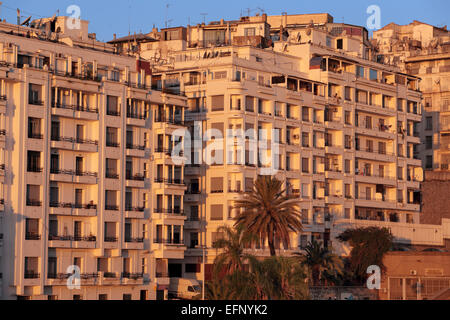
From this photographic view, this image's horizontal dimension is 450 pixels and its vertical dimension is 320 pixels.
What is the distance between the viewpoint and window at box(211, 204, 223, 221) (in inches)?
4624

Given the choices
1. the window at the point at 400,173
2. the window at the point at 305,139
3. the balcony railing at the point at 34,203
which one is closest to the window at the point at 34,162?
the balcony railing at the point at 34,203

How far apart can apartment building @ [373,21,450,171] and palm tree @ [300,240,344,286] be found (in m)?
45.8

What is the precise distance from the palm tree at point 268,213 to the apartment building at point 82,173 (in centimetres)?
667

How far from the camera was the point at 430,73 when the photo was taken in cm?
16588

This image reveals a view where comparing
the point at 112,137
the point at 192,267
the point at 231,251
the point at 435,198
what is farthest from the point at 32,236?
the point at 435,198

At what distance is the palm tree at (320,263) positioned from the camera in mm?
117438

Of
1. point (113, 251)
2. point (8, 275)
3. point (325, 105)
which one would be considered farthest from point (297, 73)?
point (8, 275)

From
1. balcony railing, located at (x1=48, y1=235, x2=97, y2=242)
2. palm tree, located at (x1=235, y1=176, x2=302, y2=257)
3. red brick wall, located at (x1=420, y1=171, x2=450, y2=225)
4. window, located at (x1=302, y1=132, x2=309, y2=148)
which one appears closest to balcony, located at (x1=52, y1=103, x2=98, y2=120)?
balcony railing, located at (x1=48, y1=235, x2=97, y2=242)

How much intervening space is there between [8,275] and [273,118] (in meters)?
37.1

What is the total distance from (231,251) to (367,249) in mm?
23175

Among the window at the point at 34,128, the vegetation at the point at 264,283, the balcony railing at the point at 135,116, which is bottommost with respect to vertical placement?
the vegetation at the point at 264,283

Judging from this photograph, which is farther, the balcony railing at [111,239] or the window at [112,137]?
the window at [112,137]

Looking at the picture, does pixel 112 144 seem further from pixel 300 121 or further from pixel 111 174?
pixel 300 121

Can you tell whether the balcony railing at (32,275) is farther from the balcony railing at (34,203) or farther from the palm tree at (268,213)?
the palm tree at (268,213)
